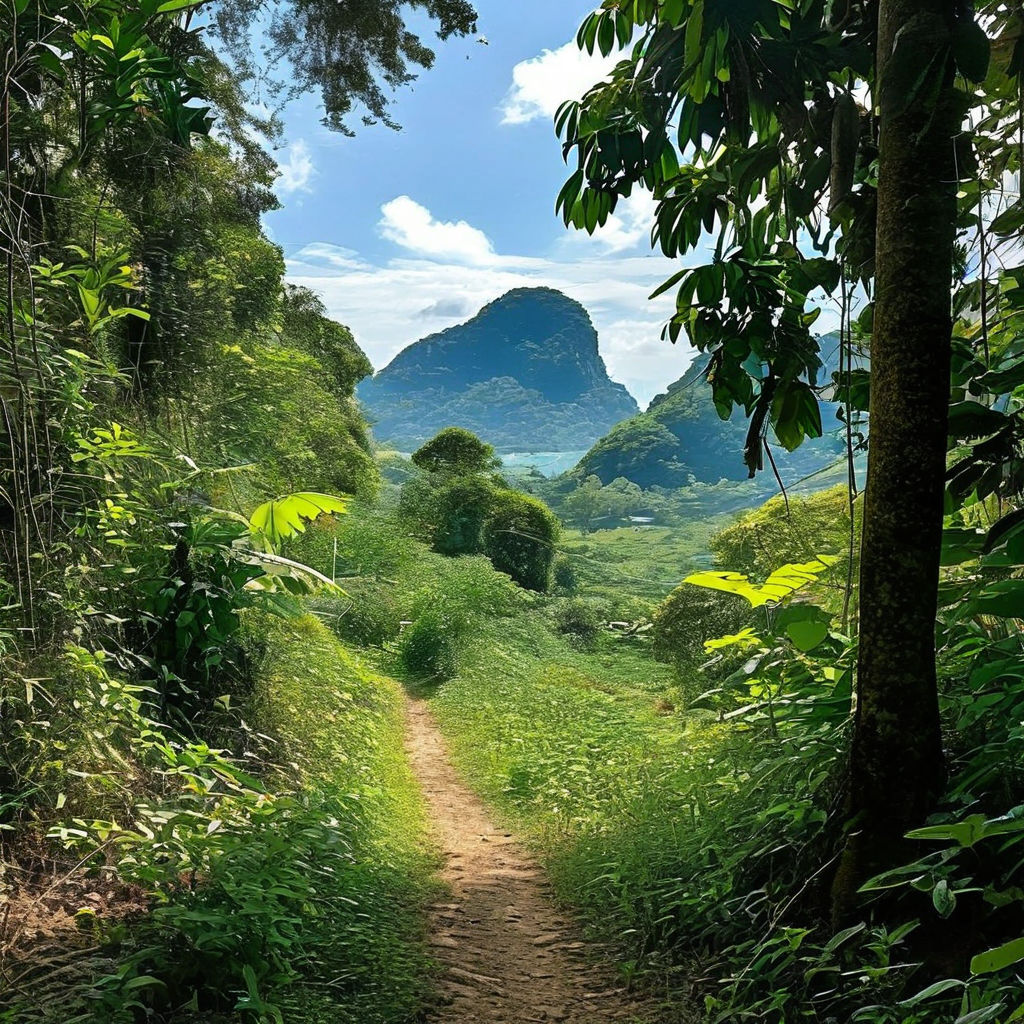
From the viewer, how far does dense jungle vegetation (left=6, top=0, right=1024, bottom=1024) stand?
2035 mm

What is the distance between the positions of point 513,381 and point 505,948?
145608 millimetres

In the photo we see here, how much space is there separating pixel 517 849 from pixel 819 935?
3082 mm

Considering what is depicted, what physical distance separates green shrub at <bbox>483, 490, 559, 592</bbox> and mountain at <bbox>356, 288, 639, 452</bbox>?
103 metres

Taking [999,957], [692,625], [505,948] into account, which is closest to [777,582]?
[999,957]

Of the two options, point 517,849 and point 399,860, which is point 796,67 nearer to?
point 399,860

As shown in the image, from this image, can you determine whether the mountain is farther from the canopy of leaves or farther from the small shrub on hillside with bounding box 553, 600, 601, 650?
the canopy of leaves

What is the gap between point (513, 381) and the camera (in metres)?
146

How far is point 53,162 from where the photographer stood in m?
4.20

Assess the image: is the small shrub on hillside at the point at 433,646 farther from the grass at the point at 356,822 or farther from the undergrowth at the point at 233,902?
the undergrowth at the point at 233,902

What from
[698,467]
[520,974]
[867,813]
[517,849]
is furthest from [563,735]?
[698,467]

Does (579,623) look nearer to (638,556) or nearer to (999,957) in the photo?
(999,957)

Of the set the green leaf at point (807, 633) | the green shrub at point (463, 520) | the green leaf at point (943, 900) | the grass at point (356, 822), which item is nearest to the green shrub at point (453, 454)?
the green shrub at point (463, 520)

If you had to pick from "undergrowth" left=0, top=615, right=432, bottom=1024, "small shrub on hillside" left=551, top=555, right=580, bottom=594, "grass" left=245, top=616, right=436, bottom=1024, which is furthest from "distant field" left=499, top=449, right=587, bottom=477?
"undergrowth" left=0, top=615, right=432, bottom=1024

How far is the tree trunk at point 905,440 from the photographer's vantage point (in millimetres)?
2008
